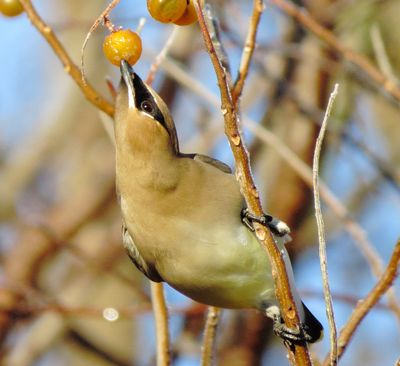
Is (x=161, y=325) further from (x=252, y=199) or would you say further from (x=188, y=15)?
(x=188, y=15)

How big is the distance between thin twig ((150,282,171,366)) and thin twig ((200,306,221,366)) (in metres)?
0.12

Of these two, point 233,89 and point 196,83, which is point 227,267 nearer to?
point 233,89

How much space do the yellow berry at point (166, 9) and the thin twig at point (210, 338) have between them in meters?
1.03

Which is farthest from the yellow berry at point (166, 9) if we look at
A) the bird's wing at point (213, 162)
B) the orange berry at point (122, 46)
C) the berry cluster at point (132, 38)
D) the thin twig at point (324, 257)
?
the bird's wing at point (213, 162)

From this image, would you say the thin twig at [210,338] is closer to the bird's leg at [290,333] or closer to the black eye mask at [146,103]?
the bird's leg at [290,333]

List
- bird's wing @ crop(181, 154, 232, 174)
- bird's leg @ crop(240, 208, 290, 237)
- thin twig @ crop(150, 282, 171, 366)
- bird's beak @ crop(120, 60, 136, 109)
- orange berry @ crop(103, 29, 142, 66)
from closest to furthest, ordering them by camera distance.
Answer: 1. bird's leg @ crop(240, 208, 290, 237)
2. orange berry @ crop(103, 29, 142, 66)
3. bird's beak @ crop(120, 60, 136, 109)
4. thin twig @ crop(150, 282, 171, 366)
5. bird's wing @ crop(181, 154, 232, 174)

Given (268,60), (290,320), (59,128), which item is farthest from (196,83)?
(59,128)

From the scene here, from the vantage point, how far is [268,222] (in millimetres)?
2441

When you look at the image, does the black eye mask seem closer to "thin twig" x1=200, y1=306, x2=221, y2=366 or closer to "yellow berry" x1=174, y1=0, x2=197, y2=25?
"yellow berry" x1=174, y1=0, x2=197, y2=25

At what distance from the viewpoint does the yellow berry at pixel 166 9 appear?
2414mm

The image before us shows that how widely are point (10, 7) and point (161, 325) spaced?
3.52 ft

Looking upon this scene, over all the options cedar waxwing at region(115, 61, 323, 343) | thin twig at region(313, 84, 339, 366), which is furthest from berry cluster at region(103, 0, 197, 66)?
thin twig at region(313, 84, 339, 366)

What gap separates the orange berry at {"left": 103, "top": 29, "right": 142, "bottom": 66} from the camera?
2.51 meters

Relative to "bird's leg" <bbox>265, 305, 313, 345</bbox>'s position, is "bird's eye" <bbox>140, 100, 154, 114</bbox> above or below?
above
